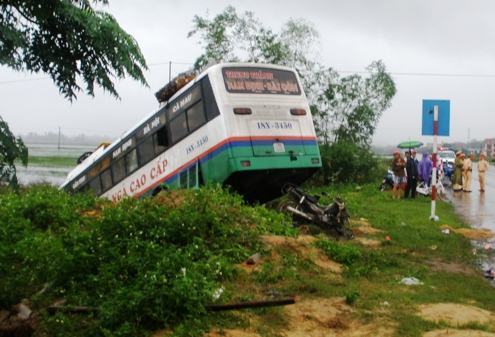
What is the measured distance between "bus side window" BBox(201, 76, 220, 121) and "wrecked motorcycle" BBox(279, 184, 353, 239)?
226cm

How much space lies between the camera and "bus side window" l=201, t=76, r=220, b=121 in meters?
11.9

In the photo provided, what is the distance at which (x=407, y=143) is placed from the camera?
2395cm

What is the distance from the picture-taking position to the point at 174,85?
13539 mm

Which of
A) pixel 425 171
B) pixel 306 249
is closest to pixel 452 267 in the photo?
pixel 306 249

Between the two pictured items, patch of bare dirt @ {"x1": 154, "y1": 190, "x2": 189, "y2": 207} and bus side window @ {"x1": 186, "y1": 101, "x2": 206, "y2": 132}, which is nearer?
patch of bare dirt @ {"x1": 154, "y1": 190, "x2": 189, "y2": 207}

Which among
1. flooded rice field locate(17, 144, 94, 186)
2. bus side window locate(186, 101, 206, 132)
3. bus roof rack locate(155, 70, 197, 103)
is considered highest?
bus roof rack locate(155, 70, 197, 103)

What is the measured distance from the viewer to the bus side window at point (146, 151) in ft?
46.5

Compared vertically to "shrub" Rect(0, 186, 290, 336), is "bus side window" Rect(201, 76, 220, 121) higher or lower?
higher

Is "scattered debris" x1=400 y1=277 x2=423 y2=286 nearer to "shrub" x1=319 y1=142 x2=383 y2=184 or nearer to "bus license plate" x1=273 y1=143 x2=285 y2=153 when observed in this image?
"bus license plate" x1=273 y1=143 x2=285 y2=153

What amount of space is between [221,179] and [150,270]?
5.80 meters

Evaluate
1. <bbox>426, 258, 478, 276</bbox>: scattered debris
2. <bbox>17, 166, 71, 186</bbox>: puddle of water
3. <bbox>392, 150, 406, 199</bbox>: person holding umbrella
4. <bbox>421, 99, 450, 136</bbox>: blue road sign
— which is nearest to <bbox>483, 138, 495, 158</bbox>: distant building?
<bbox>17, 166, 71, 186</bbox>: puddle of water

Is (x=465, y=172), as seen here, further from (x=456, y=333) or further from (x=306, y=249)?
(x=456, y=333)

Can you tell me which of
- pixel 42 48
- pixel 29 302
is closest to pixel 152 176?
pixel 29 302

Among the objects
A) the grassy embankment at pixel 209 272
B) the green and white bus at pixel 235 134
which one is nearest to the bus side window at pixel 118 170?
the green and white bus at pixel 235 134
